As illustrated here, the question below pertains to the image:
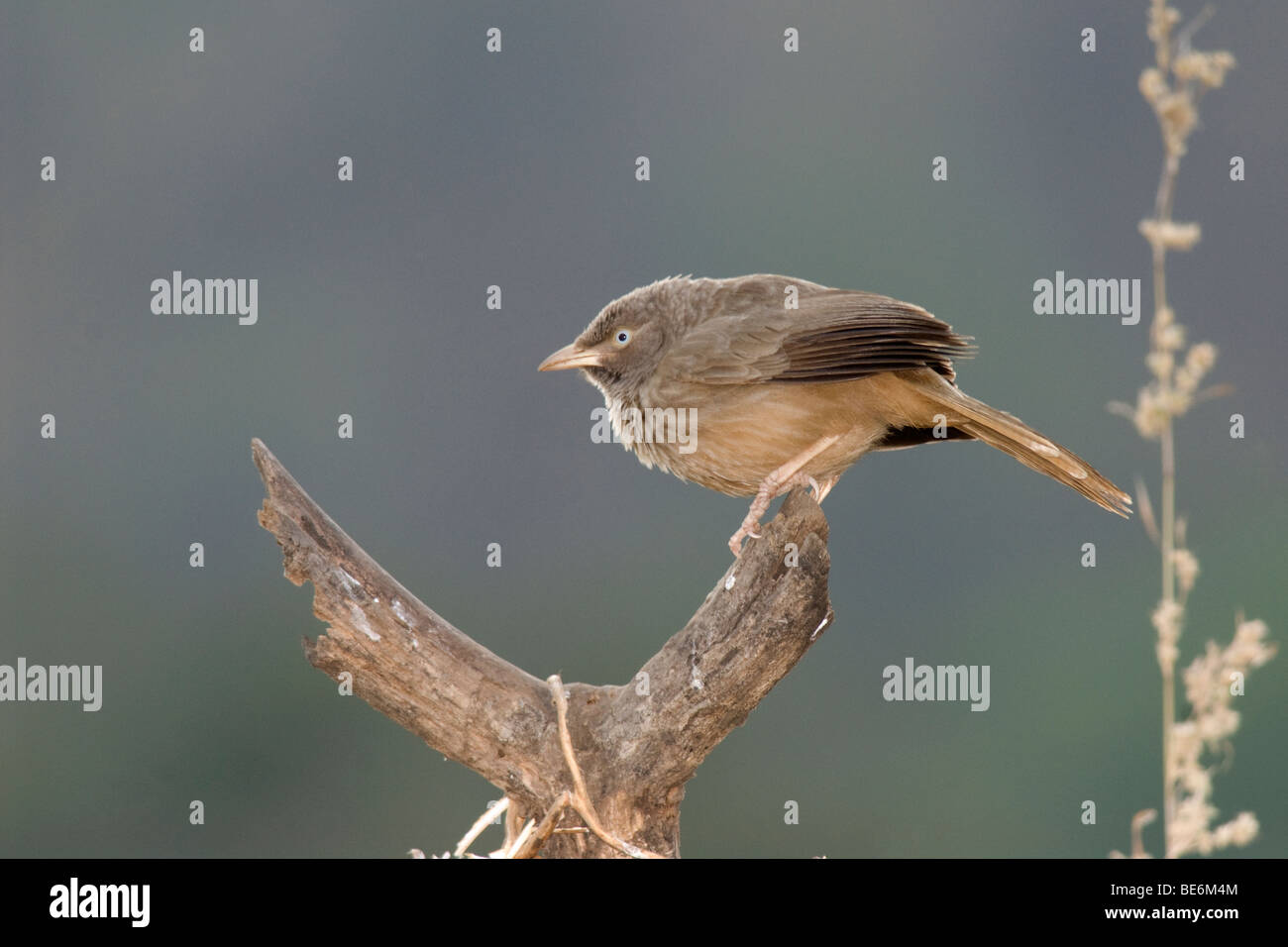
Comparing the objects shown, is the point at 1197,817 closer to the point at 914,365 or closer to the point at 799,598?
the point at 799,598

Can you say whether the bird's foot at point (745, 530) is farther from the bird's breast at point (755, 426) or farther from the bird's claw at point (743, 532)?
the bird's breast at point (755, 426)

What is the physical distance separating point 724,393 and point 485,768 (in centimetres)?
152

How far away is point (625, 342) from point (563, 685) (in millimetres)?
1548

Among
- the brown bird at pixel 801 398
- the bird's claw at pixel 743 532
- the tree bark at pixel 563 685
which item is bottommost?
the tree bark at pixel 563 685

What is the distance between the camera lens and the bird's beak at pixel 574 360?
15.8ft

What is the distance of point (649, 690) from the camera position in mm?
3600

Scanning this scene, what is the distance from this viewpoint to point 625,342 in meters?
4.75

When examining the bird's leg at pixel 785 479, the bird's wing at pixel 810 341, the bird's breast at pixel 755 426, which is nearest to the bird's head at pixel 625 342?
the bird's wing at pixel 810 341

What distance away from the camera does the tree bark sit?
3.49 metres

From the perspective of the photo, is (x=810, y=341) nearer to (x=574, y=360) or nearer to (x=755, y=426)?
(x=755, y=426)

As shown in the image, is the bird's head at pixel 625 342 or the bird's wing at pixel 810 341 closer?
the bird's wing at pixel 810 341

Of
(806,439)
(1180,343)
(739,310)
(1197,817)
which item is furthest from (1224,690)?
(739,310)

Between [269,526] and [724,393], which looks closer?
[269,526]

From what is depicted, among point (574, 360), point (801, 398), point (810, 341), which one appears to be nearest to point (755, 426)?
point (801, 398)
